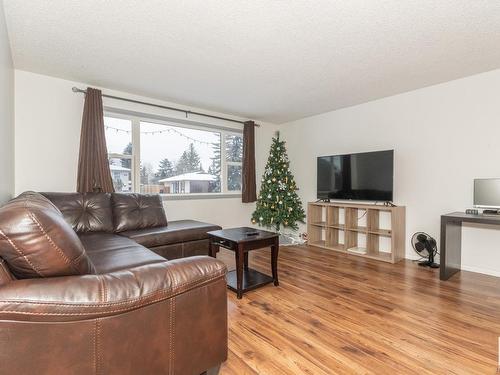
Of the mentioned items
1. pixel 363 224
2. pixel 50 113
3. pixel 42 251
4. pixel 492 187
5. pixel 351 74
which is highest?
pixel 351 74

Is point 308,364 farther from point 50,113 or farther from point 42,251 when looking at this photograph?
point 50,113

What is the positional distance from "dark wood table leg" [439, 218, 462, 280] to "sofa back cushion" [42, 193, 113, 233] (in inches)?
146

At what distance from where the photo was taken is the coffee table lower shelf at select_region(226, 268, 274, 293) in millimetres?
2612

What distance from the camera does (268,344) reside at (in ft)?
5.75

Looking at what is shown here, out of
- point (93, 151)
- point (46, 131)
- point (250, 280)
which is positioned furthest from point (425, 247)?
point (46, 131)

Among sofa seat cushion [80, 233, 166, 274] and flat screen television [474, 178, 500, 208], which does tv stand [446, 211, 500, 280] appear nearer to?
flat screen television [474, 178, 500, 208]

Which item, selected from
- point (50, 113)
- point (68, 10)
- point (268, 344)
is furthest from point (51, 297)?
point (50, 113)

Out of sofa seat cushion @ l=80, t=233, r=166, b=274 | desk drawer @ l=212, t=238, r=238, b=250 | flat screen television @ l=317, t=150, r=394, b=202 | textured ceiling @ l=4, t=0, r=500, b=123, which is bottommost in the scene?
desk drawer @ l=212, t=238, r=238, b=250

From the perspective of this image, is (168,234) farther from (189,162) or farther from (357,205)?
(357,205)

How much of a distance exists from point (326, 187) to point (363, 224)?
0.81 meters

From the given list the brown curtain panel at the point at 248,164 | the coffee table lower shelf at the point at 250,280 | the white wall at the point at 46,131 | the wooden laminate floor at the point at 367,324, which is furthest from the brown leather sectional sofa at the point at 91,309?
the brown curtain panel at the point at 248,164

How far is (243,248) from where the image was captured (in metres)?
2.46

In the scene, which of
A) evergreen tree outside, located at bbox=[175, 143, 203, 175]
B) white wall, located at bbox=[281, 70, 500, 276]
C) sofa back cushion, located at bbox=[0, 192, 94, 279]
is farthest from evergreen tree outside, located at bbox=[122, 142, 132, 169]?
white wall, located at bbox=[281, 70, 500, 276]

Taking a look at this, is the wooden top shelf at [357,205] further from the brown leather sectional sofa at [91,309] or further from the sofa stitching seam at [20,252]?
the sofa stitching seam at [20,252]
